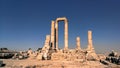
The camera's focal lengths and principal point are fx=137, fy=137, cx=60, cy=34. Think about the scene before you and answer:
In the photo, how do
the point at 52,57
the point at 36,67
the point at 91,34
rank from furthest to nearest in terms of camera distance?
the point at 91,34 < the point at 52,57 < the point at 36,67

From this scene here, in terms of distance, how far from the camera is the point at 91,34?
32625 millimetres

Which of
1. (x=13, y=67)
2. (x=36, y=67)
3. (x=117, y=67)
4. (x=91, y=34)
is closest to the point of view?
(x=13, y=67)

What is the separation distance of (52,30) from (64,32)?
308 centimetres

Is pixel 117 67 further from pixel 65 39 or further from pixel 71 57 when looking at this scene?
pixel 65 39

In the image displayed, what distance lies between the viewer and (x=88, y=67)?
1479 centimetres

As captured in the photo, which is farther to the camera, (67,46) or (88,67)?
(67,46)

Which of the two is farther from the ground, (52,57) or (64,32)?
(64,32)

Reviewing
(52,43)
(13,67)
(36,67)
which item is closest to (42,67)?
(36,67)

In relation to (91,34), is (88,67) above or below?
below

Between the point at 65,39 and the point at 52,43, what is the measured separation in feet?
10.9

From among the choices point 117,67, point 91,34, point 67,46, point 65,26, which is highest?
point 65,26

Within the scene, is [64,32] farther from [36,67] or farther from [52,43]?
[36,67]

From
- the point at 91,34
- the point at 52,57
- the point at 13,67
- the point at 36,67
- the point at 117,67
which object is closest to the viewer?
the point at 13,67

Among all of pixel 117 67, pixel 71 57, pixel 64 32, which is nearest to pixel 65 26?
pixel 64 32
